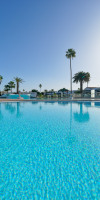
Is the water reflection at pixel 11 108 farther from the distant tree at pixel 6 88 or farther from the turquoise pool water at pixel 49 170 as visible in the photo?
the distant tree at pixel 6 88

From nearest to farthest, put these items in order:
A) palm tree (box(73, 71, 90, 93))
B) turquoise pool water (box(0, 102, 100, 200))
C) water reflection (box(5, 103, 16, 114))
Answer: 1. turquoise pool water (box(0, 102, 100, 200))
2. water reflection (box(5, 103, 16, 114))
3. palm tree (box(73, 71, 90, 93))

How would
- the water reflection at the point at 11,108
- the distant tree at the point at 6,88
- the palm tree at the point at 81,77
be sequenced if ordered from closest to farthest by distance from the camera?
1. the water reflection at the point at 11,108
2. the palm tree at the point at 81,77
3. the distant tree at the point at 6,88

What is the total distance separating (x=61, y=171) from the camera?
8.35ft

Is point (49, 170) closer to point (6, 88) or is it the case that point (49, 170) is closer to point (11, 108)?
point (11, 108)

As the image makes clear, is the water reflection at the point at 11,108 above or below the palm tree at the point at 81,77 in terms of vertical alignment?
below

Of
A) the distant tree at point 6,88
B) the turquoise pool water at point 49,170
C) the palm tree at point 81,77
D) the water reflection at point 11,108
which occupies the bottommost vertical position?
the turquoise pool water at point 49,170

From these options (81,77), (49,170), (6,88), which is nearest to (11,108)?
(49,170)

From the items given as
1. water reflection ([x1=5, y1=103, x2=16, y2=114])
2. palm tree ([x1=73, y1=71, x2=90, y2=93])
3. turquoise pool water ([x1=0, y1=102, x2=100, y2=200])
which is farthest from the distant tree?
turquoise pool water ([x1=0, y1=102, x2=100, y2=200])

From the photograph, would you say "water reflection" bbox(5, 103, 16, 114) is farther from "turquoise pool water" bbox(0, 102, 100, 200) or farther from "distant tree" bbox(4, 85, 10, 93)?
"distant tree" bbox(4, 85, 10, 93)

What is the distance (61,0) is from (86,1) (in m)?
4.14

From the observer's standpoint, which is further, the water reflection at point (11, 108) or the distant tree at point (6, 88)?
the distant tree at point (6, 88)

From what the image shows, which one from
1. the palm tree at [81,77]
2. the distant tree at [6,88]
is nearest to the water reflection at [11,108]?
the palm tree at [81,77]

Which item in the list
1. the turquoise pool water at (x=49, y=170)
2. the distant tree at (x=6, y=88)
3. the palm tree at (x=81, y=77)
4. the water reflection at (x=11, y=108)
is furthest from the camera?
the distant tree at (x=6, y=88)

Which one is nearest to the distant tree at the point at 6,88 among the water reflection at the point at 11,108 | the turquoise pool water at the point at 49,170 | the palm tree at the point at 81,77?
the palm tree at the point at 81,77
